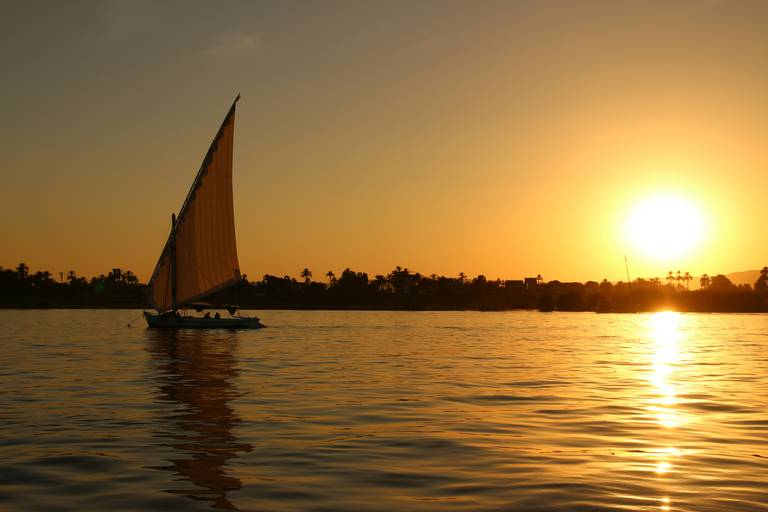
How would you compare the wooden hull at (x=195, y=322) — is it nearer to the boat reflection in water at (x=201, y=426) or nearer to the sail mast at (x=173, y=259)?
the sail mast at (x=173, y=259)

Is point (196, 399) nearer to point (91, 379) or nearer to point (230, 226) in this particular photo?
point (91, 379)

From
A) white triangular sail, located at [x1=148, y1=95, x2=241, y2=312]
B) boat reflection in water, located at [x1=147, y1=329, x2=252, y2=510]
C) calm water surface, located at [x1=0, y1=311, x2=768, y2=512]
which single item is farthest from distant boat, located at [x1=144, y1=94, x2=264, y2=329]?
calm water surface, located at [x1=0, y1=311, x2=768, y2=512]

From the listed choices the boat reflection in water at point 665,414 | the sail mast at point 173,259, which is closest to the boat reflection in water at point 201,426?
the boat reflection in water at point 665,414

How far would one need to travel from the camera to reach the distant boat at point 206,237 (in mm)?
80938

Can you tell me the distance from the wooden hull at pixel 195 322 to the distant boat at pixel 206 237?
215 centimetres

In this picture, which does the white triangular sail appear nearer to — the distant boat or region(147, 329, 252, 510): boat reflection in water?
the distant boat

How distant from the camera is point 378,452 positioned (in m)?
16.9

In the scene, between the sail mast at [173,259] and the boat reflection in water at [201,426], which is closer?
the boat reflection in water at [201,426]

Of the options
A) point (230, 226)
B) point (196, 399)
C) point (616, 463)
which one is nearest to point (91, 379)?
point (196, 399)

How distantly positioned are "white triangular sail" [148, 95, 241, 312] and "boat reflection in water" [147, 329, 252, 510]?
3671cm

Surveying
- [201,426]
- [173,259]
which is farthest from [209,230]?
[201,426]

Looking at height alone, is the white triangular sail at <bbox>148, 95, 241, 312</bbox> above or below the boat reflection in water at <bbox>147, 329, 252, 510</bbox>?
above

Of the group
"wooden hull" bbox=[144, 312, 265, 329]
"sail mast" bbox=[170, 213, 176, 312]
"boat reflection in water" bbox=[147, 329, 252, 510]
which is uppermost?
"sail mast" bbox=[170, 213, 176, 312]

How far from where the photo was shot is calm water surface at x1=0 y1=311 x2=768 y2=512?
12.9 metres
